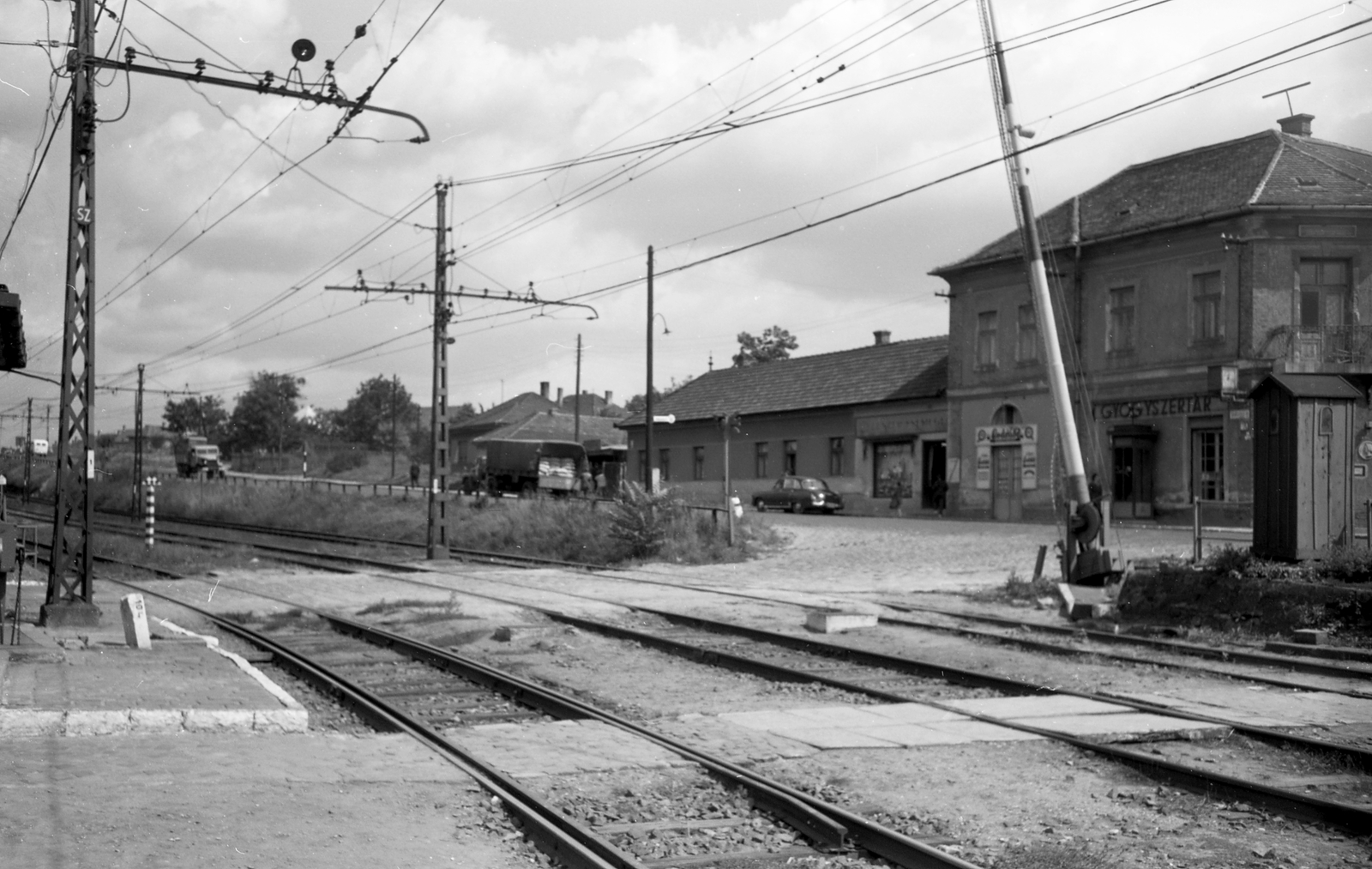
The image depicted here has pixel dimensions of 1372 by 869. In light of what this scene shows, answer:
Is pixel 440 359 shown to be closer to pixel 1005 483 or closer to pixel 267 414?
pixel 1005 483

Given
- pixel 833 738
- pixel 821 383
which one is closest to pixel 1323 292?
pixel 821 383


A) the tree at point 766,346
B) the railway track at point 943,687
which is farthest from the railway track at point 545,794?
the tree at point 766,346

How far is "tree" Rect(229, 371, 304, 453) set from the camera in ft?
389

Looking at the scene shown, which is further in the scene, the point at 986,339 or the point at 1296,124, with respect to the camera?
the point at 986,339

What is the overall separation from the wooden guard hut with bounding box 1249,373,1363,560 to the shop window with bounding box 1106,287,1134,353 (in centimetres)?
2048

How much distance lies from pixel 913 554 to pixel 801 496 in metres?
18.5

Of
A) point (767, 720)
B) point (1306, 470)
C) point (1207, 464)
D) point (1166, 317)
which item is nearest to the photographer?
point (767, 720)

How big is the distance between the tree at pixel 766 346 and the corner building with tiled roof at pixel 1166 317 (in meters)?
40.4

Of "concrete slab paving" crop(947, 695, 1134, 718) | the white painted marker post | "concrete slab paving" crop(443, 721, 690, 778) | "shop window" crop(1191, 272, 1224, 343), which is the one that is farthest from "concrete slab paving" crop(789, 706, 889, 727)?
"shop window" crop(1191, 272, 1224, 343)

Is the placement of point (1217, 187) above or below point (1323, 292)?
above

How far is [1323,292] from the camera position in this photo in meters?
33.6

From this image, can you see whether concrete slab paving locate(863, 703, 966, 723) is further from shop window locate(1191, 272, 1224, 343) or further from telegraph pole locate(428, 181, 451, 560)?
shop window locate(1191, 272, 1224, 343)

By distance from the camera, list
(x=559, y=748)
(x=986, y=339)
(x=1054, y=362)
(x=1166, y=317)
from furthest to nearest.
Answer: (x=986, y=339), (x=1166, y=317), (x=1054, y=362), (x=559, y=748)

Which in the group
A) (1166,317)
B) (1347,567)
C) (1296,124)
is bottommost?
(1347,567)
